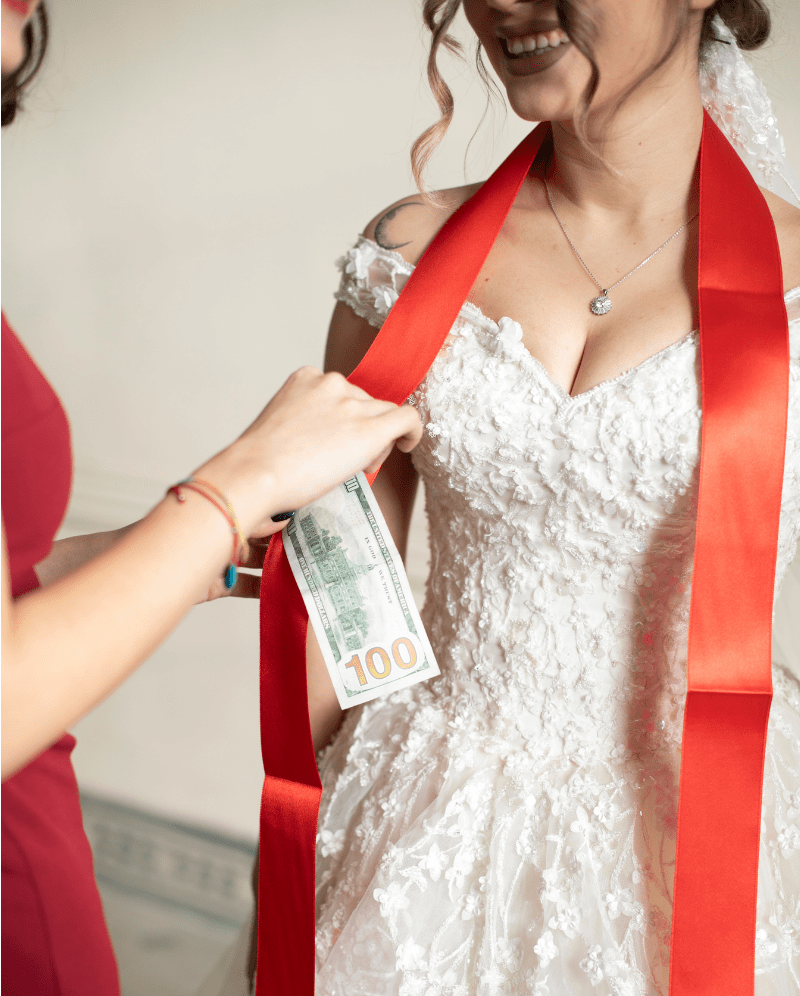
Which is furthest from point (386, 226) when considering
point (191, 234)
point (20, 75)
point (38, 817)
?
point (191, 234)

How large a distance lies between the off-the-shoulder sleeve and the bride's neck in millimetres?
248

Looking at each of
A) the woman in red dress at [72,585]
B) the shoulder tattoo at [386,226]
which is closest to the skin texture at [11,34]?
the woman in red dress at [72,585]

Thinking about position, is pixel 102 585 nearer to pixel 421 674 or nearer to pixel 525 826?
pixel 421 674

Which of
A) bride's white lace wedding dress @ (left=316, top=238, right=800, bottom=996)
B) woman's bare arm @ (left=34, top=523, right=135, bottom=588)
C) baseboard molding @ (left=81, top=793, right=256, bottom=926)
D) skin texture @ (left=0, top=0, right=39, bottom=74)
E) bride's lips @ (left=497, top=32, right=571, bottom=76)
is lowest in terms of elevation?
baseboard molding @ (left=81, top=793, right=256, bottom=926)

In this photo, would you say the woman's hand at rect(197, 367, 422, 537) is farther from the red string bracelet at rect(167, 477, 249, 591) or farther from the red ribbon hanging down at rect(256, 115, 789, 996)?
the red ribbon hanging down at rect(256, 115, 789, 996)

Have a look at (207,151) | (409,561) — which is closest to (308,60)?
(207,151)

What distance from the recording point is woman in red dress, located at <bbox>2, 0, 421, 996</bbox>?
0.54 meters

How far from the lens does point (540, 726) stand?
3.33ft

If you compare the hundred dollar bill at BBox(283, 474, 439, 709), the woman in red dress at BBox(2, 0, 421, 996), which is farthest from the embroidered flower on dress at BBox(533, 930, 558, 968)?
the woman in red dress at BBox(2, 0, 421, 996)

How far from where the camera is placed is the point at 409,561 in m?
2.57

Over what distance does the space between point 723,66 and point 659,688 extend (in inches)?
31.1

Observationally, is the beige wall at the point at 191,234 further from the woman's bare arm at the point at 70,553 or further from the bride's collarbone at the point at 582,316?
the woman's bare arm at the point at 70,553

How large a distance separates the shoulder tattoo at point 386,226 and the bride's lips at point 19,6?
0.56 m

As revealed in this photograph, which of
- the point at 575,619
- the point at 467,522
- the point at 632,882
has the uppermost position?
the point at 467,522
